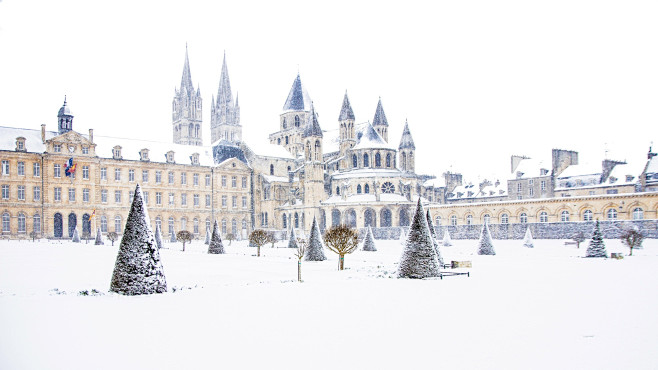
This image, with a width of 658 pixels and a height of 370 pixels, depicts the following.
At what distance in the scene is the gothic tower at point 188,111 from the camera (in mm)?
91688

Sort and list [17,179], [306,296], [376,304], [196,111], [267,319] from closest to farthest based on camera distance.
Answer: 1. [267,319]
2. [376,304]
3. [306,296]
4. [17,179]
5. [196,111]

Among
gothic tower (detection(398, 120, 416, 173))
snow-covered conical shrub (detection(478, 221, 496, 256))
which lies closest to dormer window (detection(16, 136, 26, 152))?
gothic tower (detection(398, 120, 416, 173))

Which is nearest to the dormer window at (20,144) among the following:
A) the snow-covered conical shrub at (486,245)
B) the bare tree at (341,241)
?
the bare tree at (341,241)

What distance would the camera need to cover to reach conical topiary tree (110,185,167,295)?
14.1 meters

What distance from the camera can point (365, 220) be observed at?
→ 62.9 metres

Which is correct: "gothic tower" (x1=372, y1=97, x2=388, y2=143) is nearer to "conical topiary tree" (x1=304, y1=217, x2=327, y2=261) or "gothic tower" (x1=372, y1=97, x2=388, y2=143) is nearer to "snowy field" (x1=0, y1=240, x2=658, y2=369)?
"conical topiary tree" (x1=304, y1=217, x2=327, y2=261)

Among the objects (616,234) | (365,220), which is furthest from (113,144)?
(616,234)

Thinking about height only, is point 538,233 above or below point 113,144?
below

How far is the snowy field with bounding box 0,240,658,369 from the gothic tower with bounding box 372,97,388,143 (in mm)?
59592

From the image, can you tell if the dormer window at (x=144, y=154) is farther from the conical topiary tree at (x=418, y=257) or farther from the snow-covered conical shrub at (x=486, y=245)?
the conical topiary tree at (x=418, y=257)

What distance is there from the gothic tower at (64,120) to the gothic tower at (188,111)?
33.7 m

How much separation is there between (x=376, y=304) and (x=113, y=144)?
5517cm

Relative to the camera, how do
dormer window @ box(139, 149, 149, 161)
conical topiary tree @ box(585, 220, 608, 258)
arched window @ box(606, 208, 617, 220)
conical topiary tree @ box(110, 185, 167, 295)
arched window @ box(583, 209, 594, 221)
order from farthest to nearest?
dormer window @ box(139, 149, 149, 161) < arched window @ box(583, 209, 594, 221) < arched window @ box(606, 208, 617, 220) < conical topiary tree @ box(585, 220, 608, 258) < conical topiary tree @ box(110, 185, 167, 295)

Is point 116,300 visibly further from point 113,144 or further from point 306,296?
point 113,144
